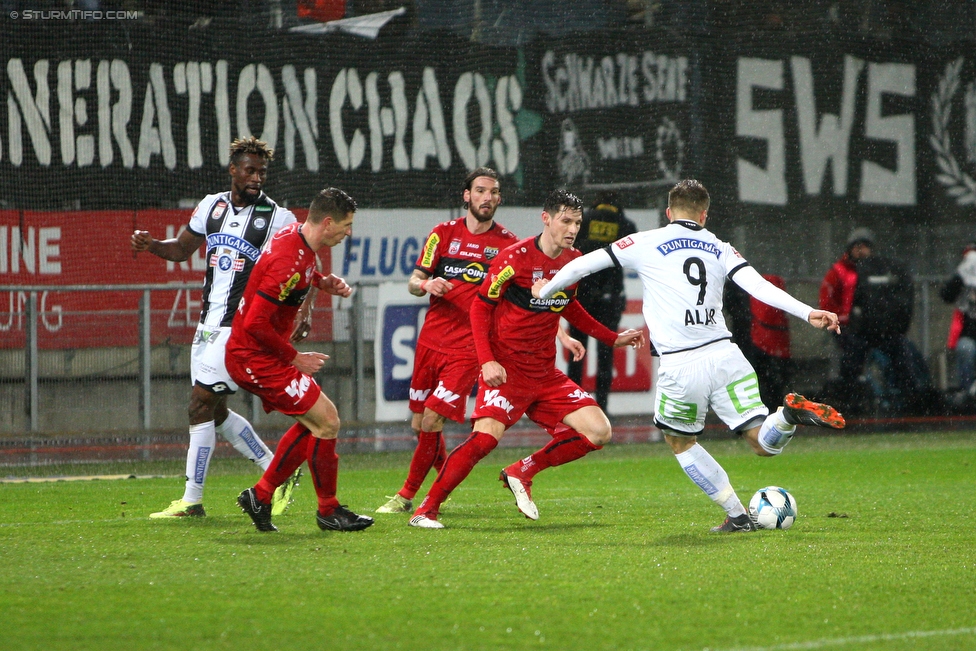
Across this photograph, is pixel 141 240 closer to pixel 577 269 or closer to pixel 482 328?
pixel 482 328

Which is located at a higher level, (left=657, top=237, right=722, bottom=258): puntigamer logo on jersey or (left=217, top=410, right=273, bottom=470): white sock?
(left=657, top=237, right=722, bottom=258): puntigamer logo on jersey

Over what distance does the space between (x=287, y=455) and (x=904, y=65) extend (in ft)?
36.3

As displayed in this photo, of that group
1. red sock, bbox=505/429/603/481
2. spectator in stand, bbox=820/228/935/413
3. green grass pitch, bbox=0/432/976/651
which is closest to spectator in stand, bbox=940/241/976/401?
spectator in stand, bbox=820/228/935/413

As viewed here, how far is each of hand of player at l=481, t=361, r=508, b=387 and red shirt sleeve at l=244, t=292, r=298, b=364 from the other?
1028 mm

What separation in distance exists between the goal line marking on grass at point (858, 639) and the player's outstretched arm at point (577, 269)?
2644mm

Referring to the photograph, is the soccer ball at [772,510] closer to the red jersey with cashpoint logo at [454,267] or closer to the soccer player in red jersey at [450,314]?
the soccer player in red jersey at [450,314]

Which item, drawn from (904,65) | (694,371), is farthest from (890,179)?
(694,371)

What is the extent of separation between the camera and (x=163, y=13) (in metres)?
12.9

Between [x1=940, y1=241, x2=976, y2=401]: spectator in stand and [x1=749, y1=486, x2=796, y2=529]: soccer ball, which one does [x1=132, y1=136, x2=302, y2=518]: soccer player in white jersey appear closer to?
[x1=749, y1=486, x2=796, y2=529]: soccer ball

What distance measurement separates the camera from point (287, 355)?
6.25 m

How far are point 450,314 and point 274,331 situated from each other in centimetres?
186

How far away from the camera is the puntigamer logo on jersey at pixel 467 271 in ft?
26.2

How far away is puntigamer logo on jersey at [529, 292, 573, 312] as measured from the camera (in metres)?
7.10

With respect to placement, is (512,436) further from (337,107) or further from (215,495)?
(215,495)
